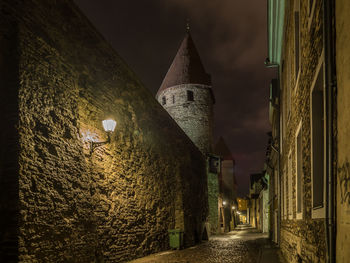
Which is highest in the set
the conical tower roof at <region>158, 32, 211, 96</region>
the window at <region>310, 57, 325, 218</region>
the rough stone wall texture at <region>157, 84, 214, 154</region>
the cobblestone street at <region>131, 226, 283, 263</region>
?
the conical tower roof at <region>158, 32, 211, 96</region>

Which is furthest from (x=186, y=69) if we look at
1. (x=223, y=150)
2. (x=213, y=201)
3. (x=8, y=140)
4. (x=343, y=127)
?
(x=343, y=127)

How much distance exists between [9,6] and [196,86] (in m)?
25.1

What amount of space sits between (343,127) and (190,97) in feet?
90.7

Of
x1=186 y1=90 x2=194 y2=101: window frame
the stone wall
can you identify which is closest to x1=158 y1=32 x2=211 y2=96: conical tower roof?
x1=186 y1=90 x2=194 y2=101: window frame

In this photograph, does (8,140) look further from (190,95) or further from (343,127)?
(190,95)

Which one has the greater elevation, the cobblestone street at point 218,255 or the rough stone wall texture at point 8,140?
the rough stone wall texture at point 8,140

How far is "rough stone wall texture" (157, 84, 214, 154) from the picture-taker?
94.7ft

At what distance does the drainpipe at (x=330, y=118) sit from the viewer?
301 centimetres

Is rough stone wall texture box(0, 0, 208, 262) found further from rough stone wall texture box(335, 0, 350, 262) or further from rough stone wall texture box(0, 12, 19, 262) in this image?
rough stone wall texture box(335, 0, 350, 262)

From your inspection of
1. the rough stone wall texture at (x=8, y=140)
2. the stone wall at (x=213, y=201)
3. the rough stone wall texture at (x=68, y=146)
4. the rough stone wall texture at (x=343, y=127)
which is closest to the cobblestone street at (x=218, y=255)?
the rough stone wall texture at (x=68, y=146)

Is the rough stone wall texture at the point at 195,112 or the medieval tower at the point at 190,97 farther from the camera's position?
the medieval tower at the point at 190,97

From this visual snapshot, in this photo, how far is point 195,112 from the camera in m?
29.4

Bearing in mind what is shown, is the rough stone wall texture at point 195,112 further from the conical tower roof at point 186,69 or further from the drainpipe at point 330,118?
the drainpipe at point 330,118

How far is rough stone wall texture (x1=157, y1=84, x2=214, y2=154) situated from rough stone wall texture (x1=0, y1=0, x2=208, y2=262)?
54.4 ft
